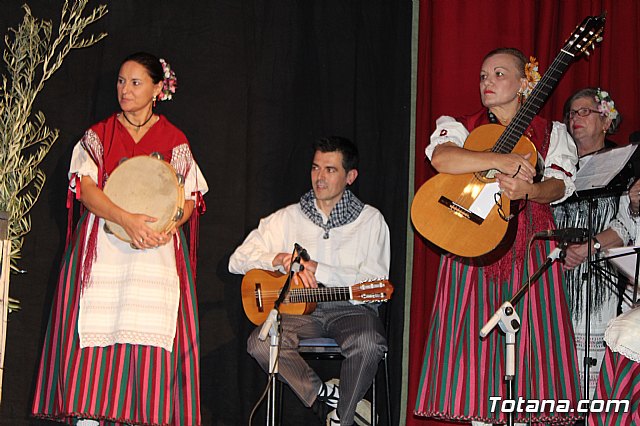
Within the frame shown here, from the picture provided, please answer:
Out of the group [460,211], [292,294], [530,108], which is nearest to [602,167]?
[530,108]

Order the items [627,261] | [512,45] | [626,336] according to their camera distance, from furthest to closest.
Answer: [512,45] → [627,261] → [626,336]

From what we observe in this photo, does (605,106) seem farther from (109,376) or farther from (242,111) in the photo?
(109,376)

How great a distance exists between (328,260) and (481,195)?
39.0 inches

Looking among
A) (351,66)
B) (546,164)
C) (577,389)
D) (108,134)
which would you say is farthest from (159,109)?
(577,389)

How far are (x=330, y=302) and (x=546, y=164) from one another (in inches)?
50.4

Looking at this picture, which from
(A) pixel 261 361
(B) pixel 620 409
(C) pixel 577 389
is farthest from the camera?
(A) pixel 261 361

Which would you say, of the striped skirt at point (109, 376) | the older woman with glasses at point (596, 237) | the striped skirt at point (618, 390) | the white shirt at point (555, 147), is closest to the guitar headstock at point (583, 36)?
the white shirt at point (555, 147)

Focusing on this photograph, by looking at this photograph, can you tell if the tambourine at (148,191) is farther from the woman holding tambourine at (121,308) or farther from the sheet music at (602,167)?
the sheet music at (602,167)

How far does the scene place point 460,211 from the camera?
157 inches

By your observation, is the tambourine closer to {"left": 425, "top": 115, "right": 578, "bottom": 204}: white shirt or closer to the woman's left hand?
{"left": 425, "top": 115, "right": 578, "bottom": 204}: white shirt

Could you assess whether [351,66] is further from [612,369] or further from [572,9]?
[612,369]

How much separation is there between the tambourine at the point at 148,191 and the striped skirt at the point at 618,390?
84.3 inches

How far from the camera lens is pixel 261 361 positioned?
4.27 m

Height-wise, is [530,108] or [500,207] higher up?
[530,108]
